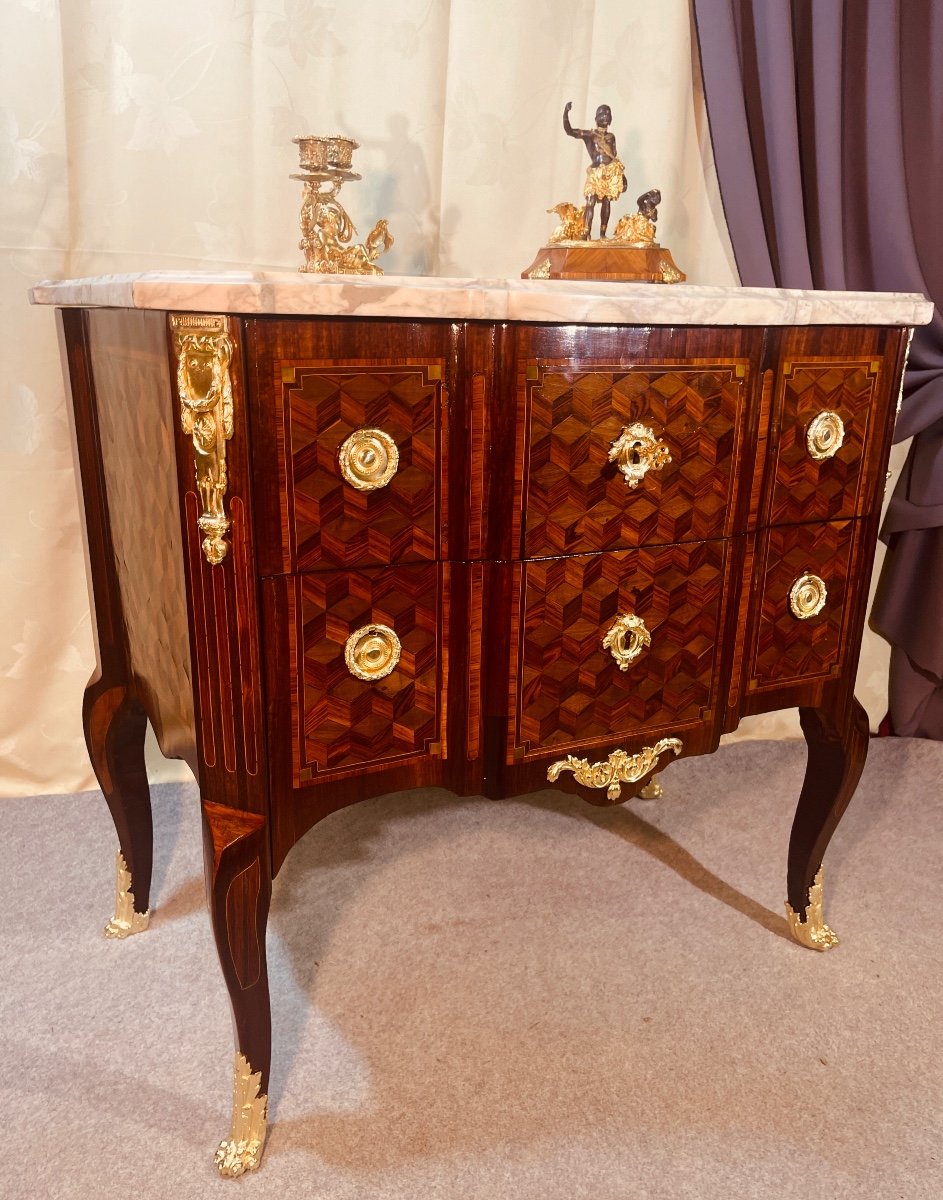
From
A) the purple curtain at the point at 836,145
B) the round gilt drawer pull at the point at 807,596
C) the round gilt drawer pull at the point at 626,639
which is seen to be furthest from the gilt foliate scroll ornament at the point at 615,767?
the purple curtain at the point at 836,145

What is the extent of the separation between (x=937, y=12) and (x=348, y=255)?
1.22 meters

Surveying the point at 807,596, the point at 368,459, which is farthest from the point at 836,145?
the point at 368,459

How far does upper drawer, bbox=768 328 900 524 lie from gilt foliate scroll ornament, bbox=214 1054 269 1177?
3.04 ft

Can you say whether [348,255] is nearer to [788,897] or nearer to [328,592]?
[328,592]

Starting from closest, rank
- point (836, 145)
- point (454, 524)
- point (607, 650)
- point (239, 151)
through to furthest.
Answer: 1. point (454, 524)
2. point (607, 650)
3. point (239, 151)
4. point (836, 145)

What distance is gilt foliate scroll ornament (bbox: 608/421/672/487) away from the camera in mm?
1088

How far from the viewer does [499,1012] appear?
1.37 m

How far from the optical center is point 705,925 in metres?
1.57

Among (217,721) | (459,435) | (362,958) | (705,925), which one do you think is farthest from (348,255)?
(705,925)

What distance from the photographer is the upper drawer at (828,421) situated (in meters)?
1.19

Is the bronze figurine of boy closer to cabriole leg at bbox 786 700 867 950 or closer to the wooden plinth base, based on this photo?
the wooden plinth base

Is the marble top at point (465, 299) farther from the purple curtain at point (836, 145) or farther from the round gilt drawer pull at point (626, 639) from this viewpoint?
the purple curtain at point (836, 145)

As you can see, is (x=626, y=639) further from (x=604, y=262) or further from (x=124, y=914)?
(x=124, y=914)

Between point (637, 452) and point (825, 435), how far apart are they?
0.30m
